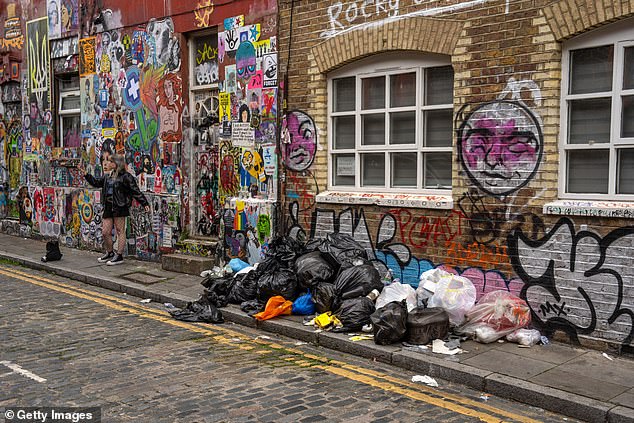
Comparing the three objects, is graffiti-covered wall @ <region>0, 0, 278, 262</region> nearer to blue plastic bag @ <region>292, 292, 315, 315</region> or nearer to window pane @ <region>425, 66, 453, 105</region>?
blue plastic bag @ <region>292, 292, 315, 315</region>

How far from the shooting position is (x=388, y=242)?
8.34 metres

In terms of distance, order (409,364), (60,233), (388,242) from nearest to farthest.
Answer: (409,364)
(388,242)
(60,233)

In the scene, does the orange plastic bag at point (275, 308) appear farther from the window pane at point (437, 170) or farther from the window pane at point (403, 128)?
the window pane at point (403, 128)

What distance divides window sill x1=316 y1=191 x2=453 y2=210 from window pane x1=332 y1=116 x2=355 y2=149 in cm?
70

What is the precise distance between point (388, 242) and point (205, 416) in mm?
4026

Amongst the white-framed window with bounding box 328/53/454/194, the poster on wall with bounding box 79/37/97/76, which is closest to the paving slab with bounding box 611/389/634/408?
the white-framed window with bounding box 328/53/454/194

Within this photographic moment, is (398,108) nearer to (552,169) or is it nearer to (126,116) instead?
(552,169)

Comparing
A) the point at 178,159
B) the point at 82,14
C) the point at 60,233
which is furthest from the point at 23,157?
the point at 178,159

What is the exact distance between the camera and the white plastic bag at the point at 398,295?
7.34 m

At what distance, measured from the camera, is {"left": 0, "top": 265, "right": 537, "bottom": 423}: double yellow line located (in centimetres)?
521

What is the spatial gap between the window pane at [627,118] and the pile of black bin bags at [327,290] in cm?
265

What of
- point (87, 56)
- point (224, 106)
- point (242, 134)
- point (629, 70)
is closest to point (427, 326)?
point (629, 70)

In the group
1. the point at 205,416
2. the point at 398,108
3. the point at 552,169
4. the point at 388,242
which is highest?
the point at 398,108

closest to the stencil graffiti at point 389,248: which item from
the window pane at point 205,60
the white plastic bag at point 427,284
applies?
the white plastic bag at point 427,284
